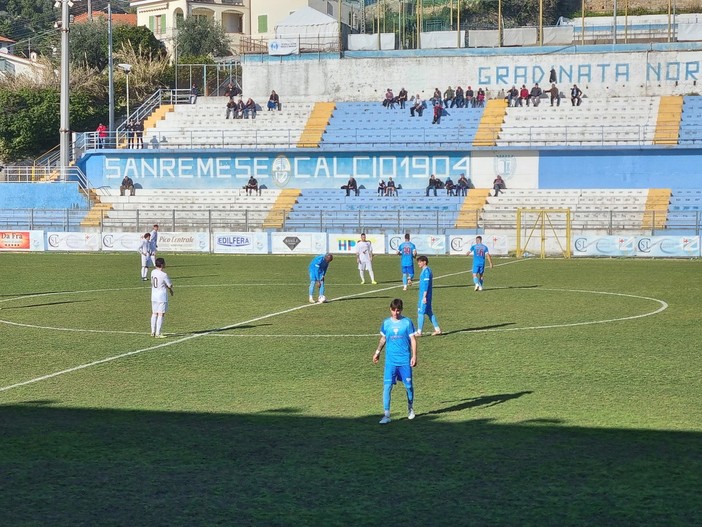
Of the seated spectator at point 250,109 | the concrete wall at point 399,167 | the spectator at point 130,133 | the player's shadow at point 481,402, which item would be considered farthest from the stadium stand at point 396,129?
the player's shadow at point 481,402

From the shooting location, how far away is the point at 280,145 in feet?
229

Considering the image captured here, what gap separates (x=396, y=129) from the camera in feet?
229

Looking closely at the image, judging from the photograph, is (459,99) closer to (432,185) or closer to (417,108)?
(417,108)

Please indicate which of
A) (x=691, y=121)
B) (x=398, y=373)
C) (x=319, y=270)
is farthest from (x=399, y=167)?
(x=398, y=373)

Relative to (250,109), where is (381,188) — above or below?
below

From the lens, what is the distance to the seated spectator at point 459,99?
6994 centimetres

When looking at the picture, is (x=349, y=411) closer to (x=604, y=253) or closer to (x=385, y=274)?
(x=385, y=274)

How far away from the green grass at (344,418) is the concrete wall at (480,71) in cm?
4164

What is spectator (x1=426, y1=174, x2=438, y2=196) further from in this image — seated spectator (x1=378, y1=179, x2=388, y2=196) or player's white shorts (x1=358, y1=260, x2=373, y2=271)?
player's white shorts (x1=358, y1=260, x2=373, y2=271)

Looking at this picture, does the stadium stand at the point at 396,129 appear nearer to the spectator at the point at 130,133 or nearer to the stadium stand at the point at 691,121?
the stadium stand at the point at 691,121

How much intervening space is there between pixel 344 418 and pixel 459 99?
184 feet

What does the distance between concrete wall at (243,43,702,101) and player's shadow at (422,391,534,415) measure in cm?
5633

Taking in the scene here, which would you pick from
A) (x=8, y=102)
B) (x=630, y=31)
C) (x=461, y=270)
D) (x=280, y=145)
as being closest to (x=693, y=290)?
(x=461, y=270)

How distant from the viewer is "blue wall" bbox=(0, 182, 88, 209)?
68.4 meters
